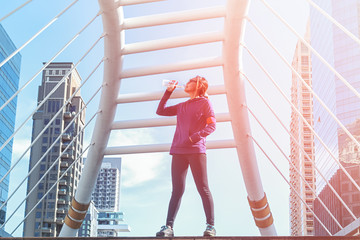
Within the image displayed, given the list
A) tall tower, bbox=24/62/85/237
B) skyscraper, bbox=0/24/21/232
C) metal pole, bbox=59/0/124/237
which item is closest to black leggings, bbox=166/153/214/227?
metal pole, bbox=59/0/124/237

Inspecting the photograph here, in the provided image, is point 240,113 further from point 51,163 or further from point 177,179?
point 51,163

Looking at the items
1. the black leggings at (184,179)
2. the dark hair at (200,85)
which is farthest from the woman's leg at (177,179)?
the dark hair at (200,85)

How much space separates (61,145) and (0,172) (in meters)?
25.4

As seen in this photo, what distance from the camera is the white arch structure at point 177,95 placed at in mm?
9680

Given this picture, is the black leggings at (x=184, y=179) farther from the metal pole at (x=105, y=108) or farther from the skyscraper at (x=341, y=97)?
the skyscraper at (x=341, y=97)

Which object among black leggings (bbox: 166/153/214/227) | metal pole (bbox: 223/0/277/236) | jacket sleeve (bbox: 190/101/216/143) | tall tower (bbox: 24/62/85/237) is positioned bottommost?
black leggings (bbox: 166/153/214/227)

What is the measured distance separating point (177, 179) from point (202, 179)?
0.28 metres

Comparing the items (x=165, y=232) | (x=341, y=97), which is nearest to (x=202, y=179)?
(x=165, y=232)

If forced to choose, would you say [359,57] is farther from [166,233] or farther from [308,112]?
[166,233]

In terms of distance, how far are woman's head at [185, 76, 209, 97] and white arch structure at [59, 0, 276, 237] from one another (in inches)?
97.1

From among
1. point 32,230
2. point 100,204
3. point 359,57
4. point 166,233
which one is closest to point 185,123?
point 166,233

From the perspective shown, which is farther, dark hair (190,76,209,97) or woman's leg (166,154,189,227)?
dark hair (190,76,209,97)

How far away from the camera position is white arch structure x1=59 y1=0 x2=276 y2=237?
9.68 m

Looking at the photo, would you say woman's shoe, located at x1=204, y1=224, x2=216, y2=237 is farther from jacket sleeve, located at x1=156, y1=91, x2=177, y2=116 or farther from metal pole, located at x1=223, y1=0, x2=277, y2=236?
metal pole, located at x1=223, y1=0, x2=277, y2=236
